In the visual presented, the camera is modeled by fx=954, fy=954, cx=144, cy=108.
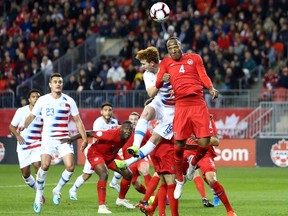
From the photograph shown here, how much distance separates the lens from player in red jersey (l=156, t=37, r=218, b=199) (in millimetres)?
14461

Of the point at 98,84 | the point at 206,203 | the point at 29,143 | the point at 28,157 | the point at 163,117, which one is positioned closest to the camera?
the point at 163,117

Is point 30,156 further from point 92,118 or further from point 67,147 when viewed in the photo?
point 92,118

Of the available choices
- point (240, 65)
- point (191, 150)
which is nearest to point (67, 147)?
point (191, 150)

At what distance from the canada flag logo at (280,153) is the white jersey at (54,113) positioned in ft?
47.4

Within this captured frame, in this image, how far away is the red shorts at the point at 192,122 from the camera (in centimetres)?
1445

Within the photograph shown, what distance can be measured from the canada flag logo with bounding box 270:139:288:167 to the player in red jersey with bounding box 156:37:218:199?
16.6 metres

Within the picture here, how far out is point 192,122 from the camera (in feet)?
47.5

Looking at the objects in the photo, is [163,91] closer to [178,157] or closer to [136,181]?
[178,157]

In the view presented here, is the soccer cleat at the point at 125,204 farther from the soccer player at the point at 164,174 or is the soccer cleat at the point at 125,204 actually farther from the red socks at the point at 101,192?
the soccer player at the point at 164,174

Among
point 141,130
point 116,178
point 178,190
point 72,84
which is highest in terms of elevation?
point 72,84

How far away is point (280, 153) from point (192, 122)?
17.0m

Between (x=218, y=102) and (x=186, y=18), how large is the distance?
5.49 metres

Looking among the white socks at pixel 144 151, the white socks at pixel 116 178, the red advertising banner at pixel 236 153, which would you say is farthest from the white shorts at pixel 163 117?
the red advertising banner at pixel 236 153

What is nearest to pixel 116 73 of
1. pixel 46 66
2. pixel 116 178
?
pixel 46 66
